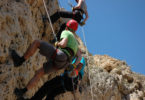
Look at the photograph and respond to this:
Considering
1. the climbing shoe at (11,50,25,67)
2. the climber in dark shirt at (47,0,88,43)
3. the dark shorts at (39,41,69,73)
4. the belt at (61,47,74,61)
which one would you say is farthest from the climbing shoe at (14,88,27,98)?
the climber in dark shirt at (47,0,88,43)

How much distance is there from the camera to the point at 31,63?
5281 millimetres

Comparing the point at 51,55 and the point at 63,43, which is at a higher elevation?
the point at 63,43

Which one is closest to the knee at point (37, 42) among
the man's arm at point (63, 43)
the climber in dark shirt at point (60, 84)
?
the man's arm at point (63, 43)

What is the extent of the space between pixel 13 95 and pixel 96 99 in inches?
193

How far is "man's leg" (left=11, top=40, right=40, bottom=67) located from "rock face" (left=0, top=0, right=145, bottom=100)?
0.11m

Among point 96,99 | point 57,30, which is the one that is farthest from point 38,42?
point 96,99

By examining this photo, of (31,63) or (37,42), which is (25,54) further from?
(31,63)

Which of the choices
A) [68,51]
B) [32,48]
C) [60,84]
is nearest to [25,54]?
[32,48]

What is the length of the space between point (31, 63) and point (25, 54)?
749 mm

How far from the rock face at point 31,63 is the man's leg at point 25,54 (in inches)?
4.3

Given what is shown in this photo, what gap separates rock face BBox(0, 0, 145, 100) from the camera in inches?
173

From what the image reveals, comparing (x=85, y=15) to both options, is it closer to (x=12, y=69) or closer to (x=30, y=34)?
(x=30, y=34)

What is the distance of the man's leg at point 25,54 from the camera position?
4.50 meters

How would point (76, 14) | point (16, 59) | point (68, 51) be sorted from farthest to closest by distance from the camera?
point (76, 14)
point (68, 51)
point (16, 59)
